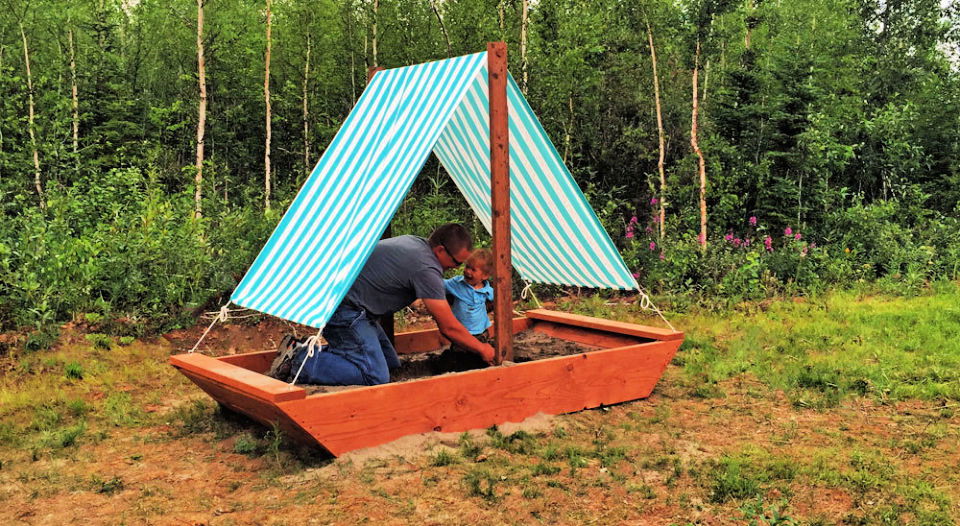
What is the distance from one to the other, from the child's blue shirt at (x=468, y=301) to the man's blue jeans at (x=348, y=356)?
3.10ft

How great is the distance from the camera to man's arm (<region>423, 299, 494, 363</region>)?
4758 millimetres

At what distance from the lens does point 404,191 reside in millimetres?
4414

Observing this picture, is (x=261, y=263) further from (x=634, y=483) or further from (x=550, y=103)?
(x=550, y=103)

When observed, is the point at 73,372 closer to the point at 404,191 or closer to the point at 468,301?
the point at 468,301

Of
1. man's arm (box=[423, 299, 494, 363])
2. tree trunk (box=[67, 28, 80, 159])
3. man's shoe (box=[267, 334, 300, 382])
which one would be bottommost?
man's shoe (box=[267, 334, 300, 382])

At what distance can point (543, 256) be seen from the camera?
628cm

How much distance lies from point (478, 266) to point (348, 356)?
117cm

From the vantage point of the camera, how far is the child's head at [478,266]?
540 centimetres

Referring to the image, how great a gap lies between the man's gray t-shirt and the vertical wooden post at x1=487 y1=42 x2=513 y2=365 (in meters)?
0.36

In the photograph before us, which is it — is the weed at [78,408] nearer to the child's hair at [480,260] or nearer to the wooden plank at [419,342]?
the wooden plank at [419,342]

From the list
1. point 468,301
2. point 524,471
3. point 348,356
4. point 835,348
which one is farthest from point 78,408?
point 835,348

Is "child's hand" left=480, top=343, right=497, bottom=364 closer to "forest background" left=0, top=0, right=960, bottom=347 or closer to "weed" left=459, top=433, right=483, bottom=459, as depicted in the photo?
"weed" left=459, top=433, right=483, bottom=459

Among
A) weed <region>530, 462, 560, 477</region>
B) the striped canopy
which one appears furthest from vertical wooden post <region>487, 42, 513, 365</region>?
weed <region>530, 462, 560, 477</region>

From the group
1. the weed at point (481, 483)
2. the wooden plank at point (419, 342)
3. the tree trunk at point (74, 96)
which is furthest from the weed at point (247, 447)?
the tree trunk at point (74, 96)
